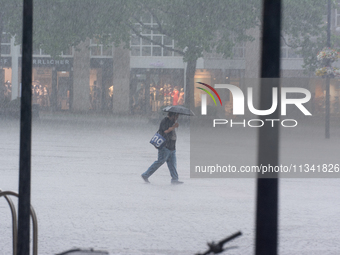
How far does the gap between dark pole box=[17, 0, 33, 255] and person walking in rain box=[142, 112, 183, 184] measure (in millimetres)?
8035

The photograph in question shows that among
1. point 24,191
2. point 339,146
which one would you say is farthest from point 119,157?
point 24,191

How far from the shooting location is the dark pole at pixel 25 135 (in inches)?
95.7

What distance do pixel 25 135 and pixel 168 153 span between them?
26.9 ft

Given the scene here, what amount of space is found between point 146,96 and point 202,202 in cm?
3530

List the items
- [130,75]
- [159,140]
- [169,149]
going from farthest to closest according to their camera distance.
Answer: [130,75] < [169,149] < [159,140]

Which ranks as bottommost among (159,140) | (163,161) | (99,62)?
(163,161)

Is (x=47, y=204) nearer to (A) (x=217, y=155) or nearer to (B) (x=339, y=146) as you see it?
(A) (x=217, y=155)

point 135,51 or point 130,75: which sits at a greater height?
point 135,51

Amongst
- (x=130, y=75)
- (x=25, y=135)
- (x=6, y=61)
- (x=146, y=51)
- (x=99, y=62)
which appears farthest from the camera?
(x=99, y=62)

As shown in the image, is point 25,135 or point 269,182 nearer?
point 269,182

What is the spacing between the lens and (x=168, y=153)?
1060cm

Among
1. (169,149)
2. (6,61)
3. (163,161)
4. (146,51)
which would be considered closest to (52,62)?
(6,61)

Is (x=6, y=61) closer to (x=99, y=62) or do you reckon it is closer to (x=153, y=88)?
(x=99, y=62)

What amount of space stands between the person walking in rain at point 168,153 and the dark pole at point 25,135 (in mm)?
8035
